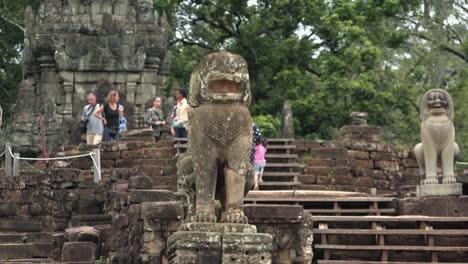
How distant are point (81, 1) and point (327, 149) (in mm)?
7864

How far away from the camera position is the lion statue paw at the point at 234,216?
11.0 m

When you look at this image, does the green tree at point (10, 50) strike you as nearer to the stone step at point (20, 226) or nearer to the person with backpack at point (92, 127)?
the person with backpack at point (92, 127)

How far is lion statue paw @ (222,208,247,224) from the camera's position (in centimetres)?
1097

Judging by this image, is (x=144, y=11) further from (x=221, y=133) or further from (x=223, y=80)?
(x=221, y=133)

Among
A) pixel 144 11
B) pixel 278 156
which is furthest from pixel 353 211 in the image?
pixel 144 11

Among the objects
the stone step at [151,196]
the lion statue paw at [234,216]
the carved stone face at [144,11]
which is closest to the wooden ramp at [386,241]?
the stone step at [151,196]

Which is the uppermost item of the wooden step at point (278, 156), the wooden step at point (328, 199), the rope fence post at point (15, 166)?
the wooden step at point (278, 156)

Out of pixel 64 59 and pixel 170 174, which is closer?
pixel 170 174

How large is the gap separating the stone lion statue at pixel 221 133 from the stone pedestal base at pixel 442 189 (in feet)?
18.9

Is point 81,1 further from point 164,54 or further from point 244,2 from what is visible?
point 244,2

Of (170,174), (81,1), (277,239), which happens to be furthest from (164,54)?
(277,239)

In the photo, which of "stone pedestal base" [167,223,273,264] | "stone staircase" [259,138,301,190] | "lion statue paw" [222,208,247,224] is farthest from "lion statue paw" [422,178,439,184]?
"stone pedestal base" [167,223,273,264]

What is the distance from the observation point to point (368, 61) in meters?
30.9

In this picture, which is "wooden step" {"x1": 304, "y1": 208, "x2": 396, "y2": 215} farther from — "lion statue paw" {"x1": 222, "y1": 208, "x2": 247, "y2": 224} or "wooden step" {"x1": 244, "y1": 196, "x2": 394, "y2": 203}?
"lion statue paw" {"x1": 222, "y1": 208, "x2": 247, "y2": 224}
